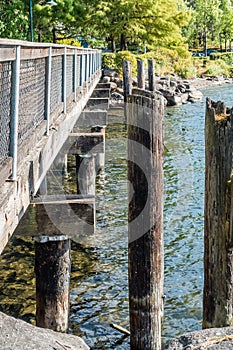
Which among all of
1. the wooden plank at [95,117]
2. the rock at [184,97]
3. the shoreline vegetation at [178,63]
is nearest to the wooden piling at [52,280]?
the wooden plank at [95,117]

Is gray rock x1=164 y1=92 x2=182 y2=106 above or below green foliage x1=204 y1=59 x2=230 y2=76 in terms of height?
below

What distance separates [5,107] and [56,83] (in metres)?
4.16

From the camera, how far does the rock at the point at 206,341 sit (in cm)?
416

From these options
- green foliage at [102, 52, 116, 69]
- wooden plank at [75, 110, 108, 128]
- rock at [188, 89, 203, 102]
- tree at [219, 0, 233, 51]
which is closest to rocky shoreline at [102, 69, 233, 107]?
rock at [188, 89, 203, 102]

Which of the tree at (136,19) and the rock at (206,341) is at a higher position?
the tree at (136,19)

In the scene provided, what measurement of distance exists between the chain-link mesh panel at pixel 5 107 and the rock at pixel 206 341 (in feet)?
6.04

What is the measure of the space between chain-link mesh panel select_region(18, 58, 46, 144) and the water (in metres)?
2.38

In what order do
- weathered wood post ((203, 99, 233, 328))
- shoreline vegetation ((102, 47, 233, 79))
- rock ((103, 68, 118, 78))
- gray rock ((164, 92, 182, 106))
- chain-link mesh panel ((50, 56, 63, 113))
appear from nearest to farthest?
weathered wood post ((203, 99, 233, 328))
chain-link mesh panel ((50, 56, 63, 113))
gray rock ((164, 92, 182, 106))
rock ((103, 68, 118, 78))
shoreline vegetation ((102, 47, 233, 79))

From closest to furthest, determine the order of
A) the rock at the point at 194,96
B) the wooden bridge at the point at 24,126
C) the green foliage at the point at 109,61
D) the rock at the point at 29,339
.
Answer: the rock at the point at 29,339, the wooden bridge at the point at 24,126, the rock at the point at 194,96, the green foliage at the point at 109,61

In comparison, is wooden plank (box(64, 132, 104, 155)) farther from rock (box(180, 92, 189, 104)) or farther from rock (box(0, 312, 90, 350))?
rock (box(180, 92, 189, 104))

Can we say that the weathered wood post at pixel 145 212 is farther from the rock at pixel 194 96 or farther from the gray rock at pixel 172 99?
the rock at pixel 194 96

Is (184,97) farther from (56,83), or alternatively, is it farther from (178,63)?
(56,83)

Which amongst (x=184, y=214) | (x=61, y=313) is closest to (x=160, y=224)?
(x=61, y=313)

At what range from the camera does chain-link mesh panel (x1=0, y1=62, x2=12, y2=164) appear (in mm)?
4984
